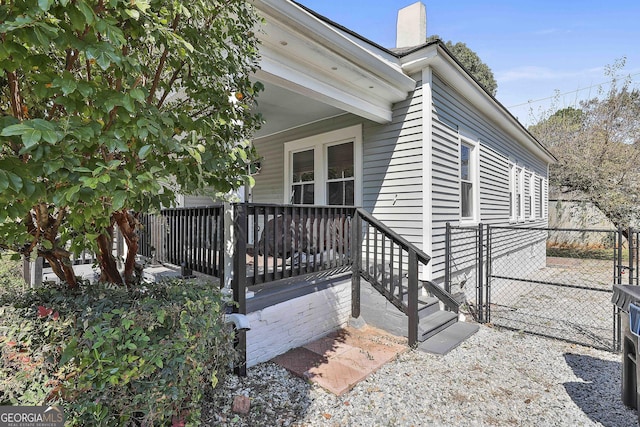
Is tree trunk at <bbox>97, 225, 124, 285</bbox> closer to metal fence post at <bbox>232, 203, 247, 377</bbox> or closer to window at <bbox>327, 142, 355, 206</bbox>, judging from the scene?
metal fence post at <bbox>232, 203, 247, 377</bbox>

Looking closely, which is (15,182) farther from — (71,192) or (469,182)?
(469,182)

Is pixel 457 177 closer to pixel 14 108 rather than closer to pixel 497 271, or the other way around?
pixel 497 271

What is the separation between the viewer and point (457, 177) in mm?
5645

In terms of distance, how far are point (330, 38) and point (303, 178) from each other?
3382 mm

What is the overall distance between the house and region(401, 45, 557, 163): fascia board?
0.06ft

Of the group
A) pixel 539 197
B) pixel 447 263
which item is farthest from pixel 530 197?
pixel 447 263

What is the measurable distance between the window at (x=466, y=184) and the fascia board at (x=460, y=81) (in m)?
0.99

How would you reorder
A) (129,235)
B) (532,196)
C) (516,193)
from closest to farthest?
(129,235)
(516,193)
(532,196)

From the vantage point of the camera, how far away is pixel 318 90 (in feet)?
12.9

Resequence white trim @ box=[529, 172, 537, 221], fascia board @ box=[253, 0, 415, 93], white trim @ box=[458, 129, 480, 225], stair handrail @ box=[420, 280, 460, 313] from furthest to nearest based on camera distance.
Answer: white trim @ box=[529, 172, 537, 221] → white trim @ box=[458, 129, 480, 225] → stair handrail @ box=[420, 280, 460, 313] → fascia board @ box=[253, 0, 415, 93]

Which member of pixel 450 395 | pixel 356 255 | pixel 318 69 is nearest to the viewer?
pixel 450 395

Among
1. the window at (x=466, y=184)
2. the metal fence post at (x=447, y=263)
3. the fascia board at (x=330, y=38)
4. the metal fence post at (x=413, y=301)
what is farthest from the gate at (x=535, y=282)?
the fascia board at (x=330, y=38)

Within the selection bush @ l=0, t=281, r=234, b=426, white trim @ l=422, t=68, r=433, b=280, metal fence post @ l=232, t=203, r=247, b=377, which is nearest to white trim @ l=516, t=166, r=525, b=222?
white trim @ l=422, t=68, r=433, b=280

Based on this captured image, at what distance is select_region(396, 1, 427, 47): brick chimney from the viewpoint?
228 inches
